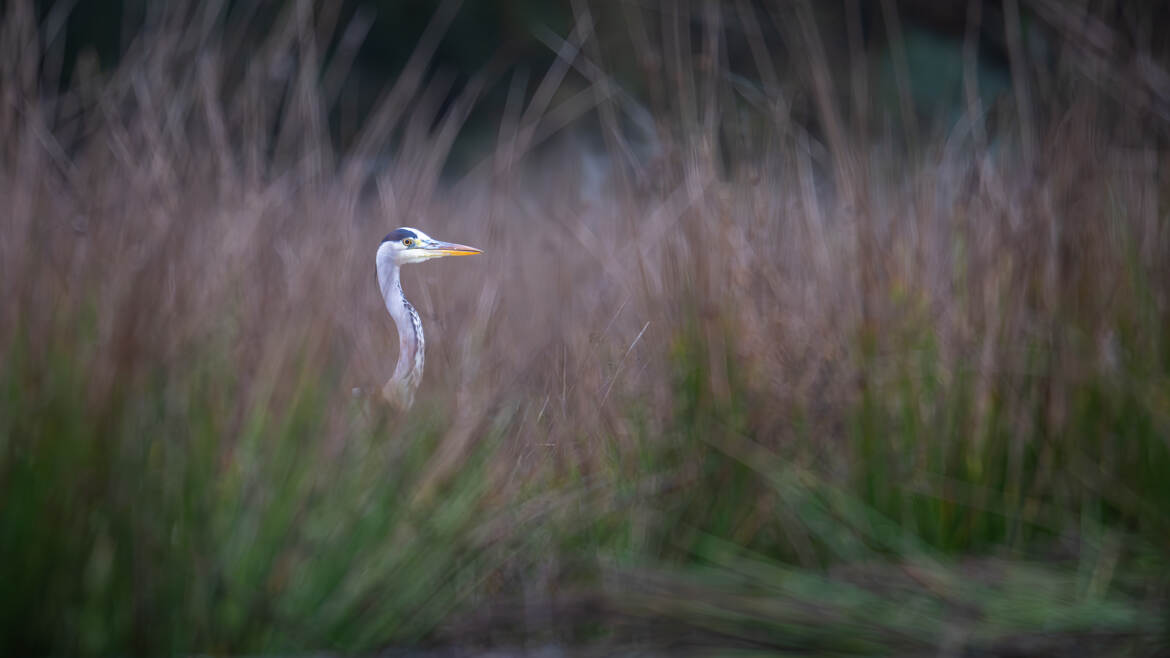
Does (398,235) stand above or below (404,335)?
above

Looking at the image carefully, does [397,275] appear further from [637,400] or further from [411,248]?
[637,400]

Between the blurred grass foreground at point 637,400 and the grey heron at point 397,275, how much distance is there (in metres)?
0.05

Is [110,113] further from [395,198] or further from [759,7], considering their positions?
[759,7]

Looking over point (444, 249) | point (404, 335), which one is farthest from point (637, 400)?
point (444, 249)

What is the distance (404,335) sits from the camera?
2.38 metres

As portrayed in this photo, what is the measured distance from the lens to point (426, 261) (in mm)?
2762

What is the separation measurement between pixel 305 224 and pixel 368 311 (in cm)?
32

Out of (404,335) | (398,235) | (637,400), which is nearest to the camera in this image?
(637,400)

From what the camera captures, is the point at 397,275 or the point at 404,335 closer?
the point at 404,335

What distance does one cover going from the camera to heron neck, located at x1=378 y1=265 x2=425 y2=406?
201cm

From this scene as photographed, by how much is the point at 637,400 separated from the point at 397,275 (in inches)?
31.5

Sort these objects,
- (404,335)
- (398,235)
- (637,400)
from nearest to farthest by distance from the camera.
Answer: (637,400) → (404,335) → (398,235)

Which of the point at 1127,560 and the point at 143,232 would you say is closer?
the point at 1127,560

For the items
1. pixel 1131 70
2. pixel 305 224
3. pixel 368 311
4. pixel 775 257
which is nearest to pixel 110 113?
pixel 305 224
